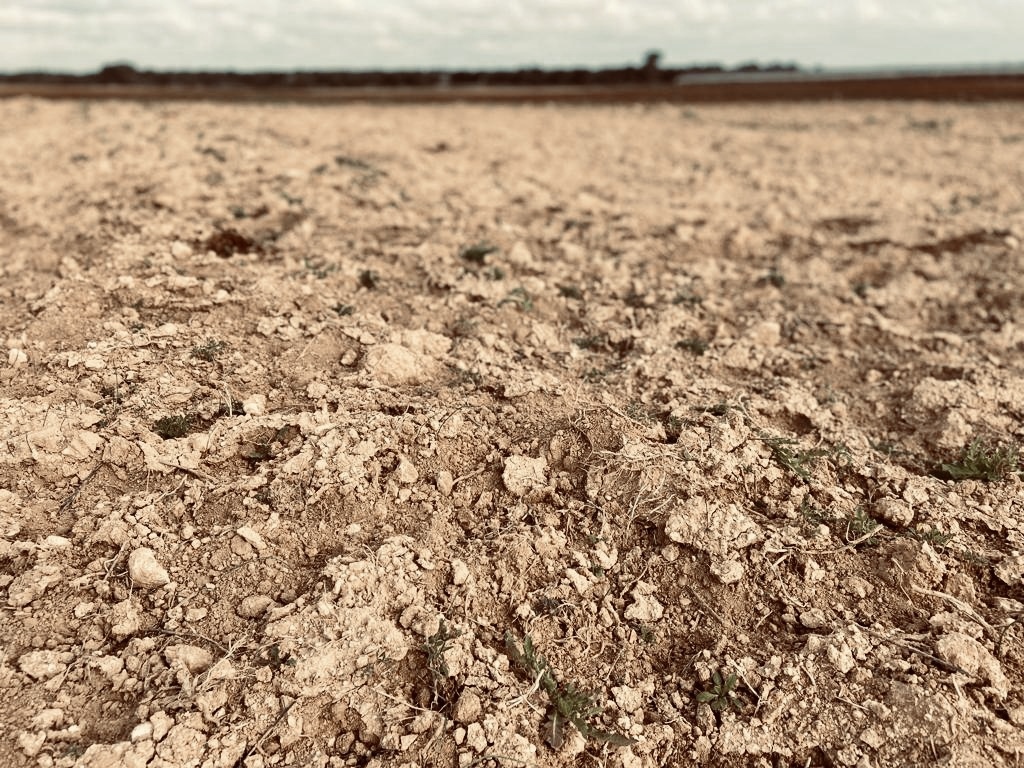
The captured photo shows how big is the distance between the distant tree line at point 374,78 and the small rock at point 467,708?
51148 millimetres

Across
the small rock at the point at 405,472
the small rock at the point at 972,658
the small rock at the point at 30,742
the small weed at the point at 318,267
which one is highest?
the small weed at the point at 318,267

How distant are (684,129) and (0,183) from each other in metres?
11.6

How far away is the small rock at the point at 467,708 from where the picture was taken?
2367mm

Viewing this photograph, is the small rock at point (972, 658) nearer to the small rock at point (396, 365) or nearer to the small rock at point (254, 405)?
the small rock at point (396, 365)

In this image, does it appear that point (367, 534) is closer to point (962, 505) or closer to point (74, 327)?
point (74, 327)

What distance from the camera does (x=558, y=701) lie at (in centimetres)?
242

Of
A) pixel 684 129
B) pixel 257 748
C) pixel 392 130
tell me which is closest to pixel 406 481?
pixel 257 748

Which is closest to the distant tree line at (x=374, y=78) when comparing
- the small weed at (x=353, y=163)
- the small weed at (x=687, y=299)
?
the small weed at (x=353, y=163)

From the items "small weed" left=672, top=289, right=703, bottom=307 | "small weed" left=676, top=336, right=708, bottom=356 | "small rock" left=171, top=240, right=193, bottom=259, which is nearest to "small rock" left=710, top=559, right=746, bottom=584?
"small weed" left=676, top=336, right=708, bottom=356

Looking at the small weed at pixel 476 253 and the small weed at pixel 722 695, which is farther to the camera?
the small weed at pixel 476 253

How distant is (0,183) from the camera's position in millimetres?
5871

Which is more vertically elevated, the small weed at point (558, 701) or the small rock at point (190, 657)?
the small rock at point (190, 657)

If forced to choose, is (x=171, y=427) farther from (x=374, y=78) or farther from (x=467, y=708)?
(x=374, y=78)

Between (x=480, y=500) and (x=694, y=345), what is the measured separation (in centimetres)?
200
